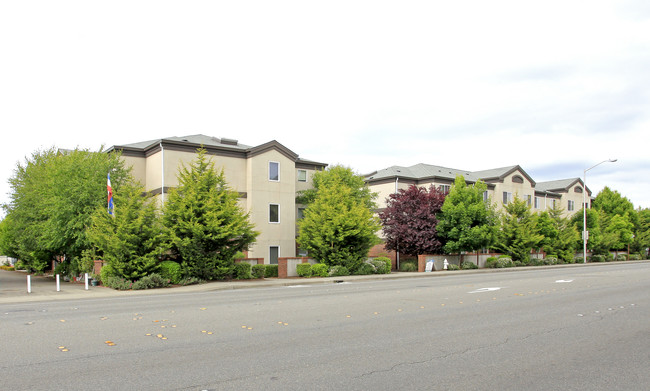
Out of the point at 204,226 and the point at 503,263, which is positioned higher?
the point at 204,226

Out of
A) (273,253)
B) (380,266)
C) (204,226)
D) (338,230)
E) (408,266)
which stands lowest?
(408,266)

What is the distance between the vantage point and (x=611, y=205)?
230 ft

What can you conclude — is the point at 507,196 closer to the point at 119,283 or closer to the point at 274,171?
the point at 274,171

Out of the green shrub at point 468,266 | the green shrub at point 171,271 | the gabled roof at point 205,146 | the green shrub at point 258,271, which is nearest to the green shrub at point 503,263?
the green shrub at point 468,266

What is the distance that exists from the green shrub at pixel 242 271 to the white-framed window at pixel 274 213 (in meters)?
9.14

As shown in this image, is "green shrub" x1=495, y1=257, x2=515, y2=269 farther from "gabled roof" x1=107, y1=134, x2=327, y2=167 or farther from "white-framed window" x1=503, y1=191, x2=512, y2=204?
"gabled roof" x1=107, y1=134, x2=327, y2=167

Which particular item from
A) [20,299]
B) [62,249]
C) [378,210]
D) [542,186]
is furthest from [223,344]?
[542,186]

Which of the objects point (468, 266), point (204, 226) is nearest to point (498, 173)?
point (468, 266)

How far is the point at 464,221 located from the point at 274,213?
46.5 feet

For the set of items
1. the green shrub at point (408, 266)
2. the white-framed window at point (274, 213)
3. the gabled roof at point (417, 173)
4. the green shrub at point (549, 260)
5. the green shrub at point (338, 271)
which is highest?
the gabled roof at point (417, 173)

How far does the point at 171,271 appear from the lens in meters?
24.0

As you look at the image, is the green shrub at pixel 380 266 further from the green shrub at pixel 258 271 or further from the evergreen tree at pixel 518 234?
the evergreen tree at pixel 518 234

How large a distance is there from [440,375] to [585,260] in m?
51.7

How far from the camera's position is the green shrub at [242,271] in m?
26.7
